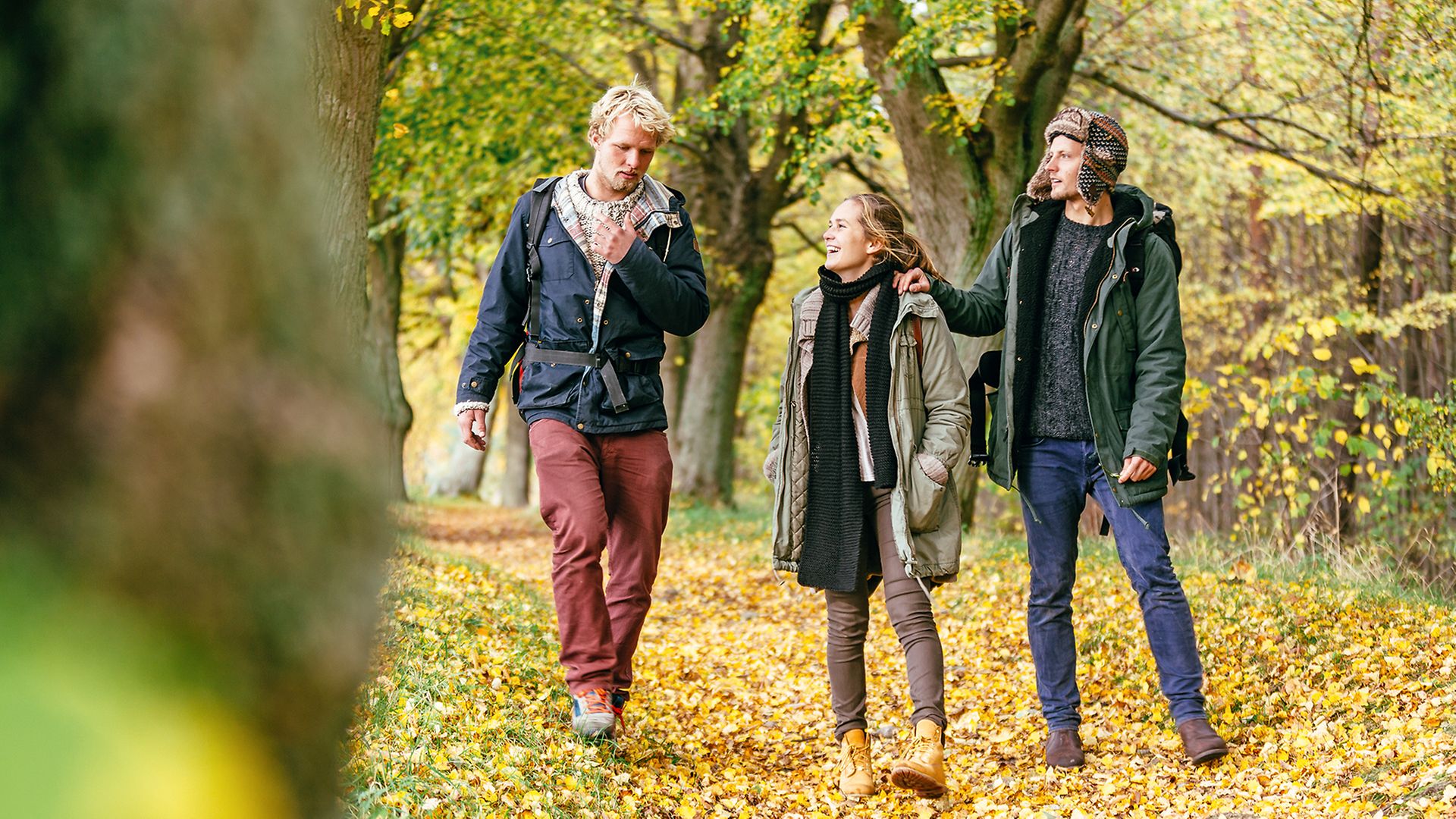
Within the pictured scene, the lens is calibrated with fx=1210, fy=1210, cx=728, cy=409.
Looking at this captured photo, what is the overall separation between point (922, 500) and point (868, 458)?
0.30 metres

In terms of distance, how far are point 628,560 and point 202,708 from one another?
385 cm

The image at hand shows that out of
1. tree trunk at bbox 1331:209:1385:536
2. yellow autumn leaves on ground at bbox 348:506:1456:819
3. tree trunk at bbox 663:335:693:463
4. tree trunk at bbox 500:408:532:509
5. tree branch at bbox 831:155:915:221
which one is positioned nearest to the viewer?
yellow autumn leaves on ground at bbox 348:506:1456:819

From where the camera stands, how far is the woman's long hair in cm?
479

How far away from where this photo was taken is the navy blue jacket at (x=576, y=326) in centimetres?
474

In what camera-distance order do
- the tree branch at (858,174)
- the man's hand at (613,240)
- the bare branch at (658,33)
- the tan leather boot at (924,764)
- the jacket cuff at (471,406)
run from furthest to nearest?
the tree branch at (858,174), the bare branch at (658,33), the jacket cuff at (471,406), the man's hand at (613,240), the tan leather boot at (924,764)

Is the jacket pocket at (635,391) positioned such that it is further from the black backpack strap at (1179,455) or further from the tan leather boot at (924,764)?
the black backpack strap at (1179,455)

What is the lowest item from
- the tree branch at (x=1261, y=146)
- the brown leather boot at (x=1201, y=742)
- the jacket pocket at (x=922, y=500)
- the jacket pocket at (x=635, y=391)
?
the brown leather boot at (x=1201, y=742)

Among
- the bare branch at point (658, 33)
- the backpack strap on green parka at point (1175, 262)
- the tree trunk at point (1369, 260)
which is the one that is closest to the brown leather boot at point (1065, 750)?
the backpack strap on green parka at point (1175, 262)

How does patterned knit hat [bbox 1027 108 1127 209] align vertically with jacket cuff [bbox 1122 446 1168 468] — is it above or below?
above

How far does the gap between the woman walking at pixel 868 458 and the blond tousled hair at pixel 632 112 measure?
79 centimetres

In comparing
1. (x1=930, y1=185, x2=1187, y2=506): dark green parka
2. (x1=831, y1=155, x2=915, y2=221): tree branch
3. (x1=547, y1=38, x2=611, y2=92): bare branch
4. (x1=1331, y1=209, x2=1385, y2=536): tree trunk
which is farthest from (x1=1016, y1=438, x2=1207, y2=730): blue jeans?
(x1=547, y1=38, x2=611, y2=92): bare branch

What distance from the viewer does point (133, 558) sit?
42.2 inches

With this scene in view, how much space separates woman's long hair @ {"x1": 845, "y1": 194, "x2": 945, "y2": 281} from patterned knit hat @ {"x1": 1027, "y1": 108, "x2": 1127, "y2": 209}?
68 centimetres

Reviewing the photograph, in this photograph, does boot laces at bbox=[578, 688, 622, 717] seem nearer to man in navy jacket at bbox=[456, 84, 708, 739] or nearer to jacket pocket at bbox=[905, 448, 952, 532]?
man in navy jacket at bbox=[456, 84, 708, 739]
